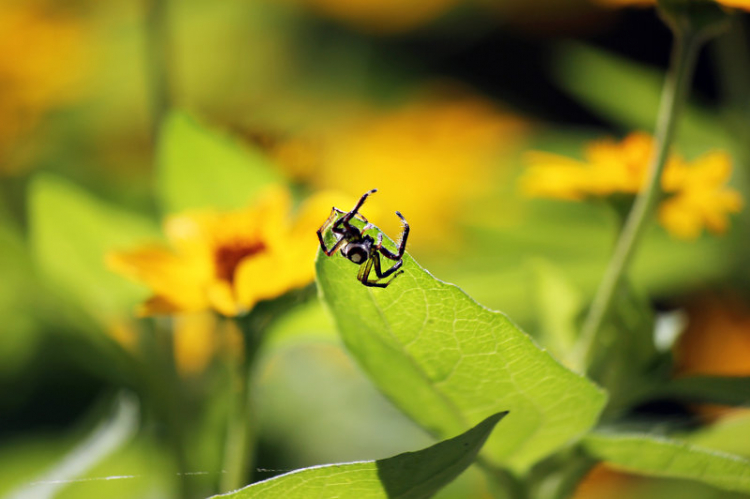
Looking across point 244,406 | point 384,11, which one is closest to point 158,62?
point 244,406

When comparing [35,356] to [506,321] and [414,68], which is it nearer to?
[506,321]

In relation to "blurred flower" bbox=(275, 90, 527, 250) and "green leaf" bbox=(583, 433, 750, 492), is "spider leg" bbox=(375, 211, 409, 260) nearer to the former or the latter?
"green leaf" bbox=(583, 433, 750, 492)

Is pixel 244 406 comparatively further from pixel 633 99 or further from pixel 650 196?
pixel 633 99

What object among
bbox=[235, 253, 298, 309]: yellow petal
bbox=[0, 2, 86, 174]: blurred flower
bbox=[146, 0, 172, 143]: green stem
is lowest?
bbox=[235, 253, 298, 309]: yellow petal

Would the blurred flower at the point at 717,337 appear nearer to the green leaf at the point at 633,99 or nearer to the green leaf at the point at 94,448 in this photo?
the green leaf at the point at 633,99

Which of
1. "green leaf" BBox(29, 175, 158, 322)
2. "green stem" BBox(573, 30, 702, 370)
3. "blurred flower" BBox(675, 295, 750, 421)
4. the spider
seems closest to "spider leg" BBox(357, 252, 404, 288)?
the spider

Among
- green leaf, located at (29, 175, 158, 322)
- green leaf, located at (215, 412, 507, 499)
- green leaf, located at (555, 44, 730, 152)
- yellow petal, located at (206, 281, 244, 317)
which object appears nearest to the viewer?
green leaf, located at (215, 412, 507, 499)

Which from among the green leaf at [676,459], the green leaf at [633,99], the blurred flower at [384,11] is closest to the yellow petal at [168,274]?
the green leaf at [676,459]
